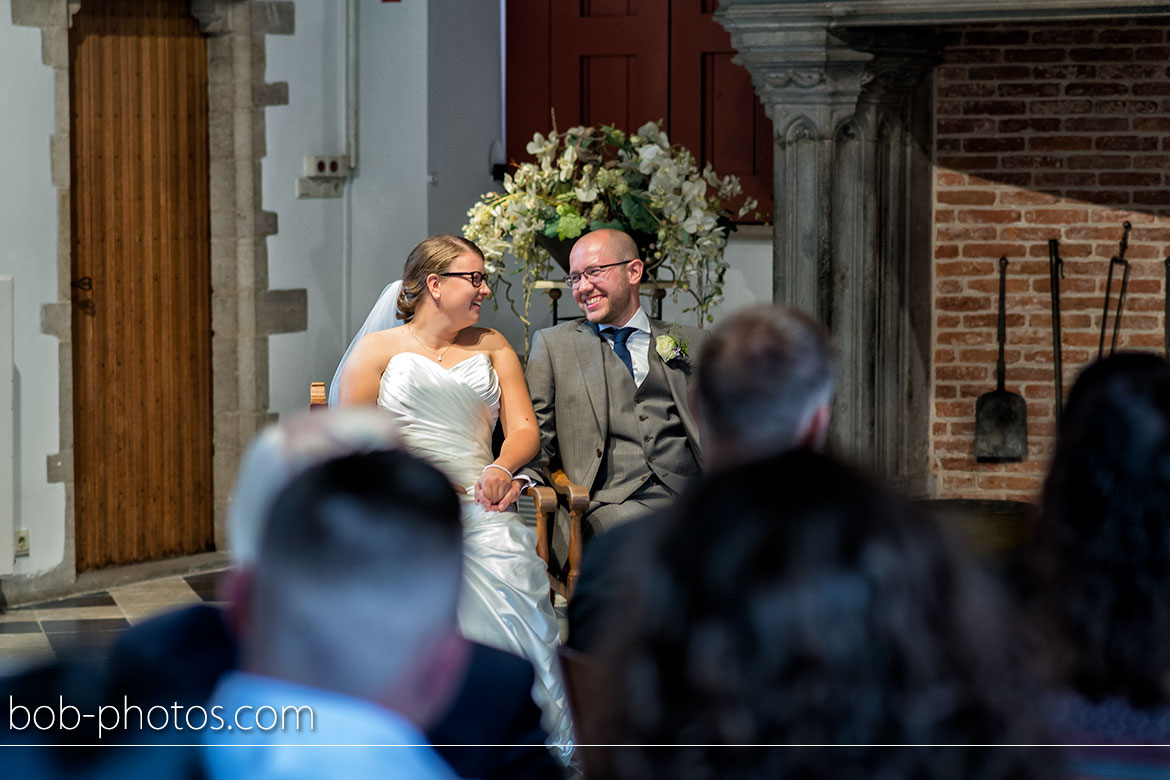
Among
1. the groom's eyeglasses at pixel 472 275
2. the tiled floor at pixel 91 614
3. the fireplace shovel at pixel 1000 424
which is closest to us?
the groom's eyeglasses at pixel 472 275

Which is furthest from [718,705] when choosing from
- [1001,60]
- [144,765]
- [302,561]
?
[1001,60]

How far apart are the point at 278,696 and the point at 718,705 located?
34cm

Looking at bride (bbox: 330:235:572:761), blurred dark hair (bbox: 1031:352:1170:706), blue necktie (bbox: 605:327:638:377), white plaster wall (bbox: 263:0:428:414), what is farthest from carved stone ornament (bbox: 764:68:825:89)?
blurred dark hair (bbox: 1031:352:1170:706)

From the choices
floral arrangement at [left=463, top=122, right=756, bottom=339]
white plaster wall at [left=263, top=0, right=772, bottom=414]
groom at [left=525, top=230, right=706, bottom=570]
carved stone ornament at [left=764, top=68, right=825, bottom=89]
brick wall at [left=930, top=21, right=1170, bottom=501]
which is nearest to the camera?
groom at [left=525, top=230, right=706, bottom=570]

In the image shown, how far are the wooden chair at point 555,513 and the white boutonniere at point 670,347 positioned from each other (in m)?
0.44

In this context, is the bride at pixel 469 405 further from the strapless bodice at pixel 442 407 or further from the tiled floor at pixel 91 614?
the tiled floor at pixel 91 614

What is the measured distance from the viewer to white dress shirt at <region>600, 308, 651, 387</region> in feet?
13.9

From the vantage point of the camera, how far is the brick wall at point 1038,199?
557 centimetres

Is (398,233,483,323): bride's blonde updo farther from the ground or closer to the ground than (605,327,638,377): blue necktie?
farther from the ground

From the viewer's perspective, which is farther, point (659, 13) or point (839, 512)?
point (659, 13)

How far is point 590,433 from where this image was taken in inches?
163

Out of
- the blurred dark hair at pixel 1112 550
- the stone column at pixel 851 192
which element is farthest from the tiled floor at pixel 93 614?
the blurred dark hair at pixel 1112 550

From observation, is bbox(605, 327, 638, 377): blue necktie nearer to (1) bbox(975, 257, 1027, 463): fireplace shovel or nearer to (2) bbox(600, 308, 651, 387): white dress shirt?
(2) bbox(600, 308, 651, 387): white dress shirt

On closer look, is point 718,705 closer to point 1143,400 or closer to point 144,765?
point 144,765
